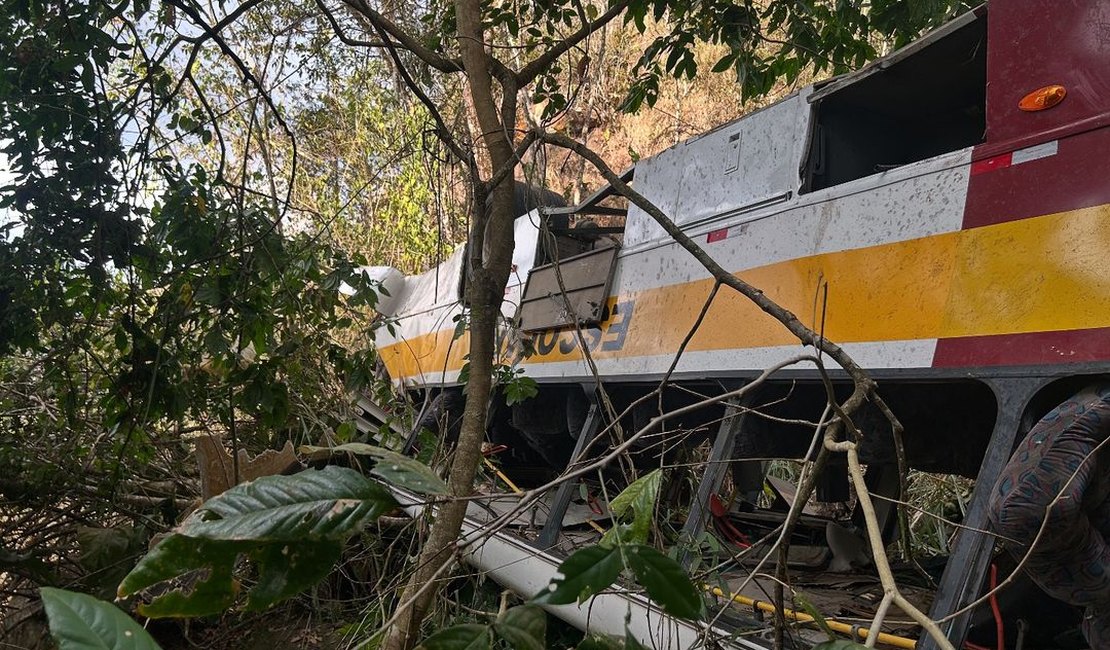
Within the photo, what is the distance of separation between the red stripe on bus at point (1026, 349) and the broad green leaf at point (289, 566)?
203 centimetres

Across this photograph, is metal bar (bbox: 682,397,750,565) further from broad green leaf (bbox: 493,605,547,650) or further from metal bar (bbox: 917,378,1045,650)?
broad green leaf (bbox: 493,605,547,650)

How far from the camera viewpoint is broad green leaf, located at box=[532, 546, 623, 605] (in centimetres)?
95

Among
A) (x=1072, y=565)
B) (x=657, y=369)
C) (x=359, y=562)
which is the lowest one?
(x=359, y=562)

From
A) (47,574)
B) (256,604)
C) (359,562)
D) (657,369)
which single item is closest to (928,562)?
(657,369)

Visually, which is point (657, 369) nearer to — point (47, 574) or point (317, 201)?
point (47, 574)

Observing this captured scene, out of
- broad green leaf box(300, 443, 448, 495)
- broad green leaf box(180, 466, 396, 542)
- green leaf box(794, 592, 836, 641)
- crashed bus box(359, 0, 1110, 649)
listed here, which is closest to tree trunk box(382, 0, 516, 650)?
crashed bus box(359, 0, 1110, 649)

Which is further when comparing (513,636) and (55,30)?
(55,30)

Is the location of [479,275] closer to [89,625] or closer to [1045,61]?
[89,625]

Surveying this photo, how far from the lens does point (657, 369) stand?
12.1 ft

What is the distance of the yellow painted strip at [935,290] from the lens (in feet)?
7.21

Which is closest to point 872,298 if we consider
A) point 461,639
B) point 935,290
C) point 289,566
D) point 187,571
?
point 935,290

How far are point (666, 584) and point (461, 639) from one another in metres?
0.29

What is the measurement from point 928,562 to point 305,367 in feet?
12.3

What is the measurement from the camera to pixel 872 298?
2760 mm
